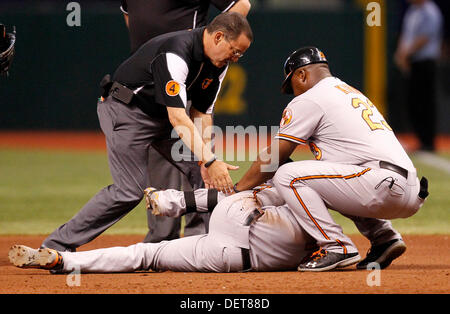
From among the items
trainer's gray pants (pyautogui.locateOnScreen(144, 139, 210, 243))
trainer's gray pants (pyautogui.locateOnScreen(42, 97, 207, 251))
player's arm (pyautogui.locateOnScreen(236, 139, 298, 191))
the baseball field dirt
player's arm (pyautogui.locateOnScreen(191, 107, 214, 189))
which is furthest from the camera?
trainer's gray pants (pyautogui.locateOnScreen(144, 139, 210, 243))

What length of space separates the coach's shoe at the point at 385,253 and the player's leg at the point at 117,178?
62.7 inches

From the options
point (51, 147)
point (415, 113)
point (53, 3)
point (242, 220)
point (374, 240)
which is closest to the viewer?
point (242, 220)

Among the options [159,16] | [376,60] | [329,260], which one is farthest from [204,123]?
[376,60]

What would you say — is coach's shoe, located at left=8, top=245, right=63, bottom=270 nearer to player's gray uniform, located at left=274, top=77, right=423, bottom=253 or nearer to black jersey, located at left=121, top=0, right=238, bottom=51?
player's gray uniform, located at left=274, top=77, right=423, bottom=253

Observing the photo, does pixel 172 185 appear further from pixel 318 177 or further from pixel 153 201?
pixel 318 177

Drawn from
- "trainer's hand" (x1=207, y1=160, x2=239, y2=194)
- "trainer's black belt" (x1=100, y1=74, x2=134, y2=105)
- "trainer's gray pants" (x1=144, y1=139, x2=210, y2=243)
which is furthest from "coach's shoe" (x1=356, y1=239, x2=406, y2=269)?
"trainer's black belt" (x1=100, y1=74, x2=134, y2=105)

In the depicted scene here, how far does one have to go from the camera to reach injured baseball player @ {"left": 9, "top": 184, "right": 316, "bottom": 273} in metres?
5.14

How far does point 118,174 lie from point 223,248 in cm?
99

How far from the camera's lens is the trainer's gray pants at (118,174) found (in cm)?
556

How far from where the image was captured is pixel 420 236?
7.25m

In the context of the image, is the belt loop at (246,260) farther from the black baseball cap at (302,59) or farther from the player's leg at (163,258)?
the black baseball cap at (302,59)
